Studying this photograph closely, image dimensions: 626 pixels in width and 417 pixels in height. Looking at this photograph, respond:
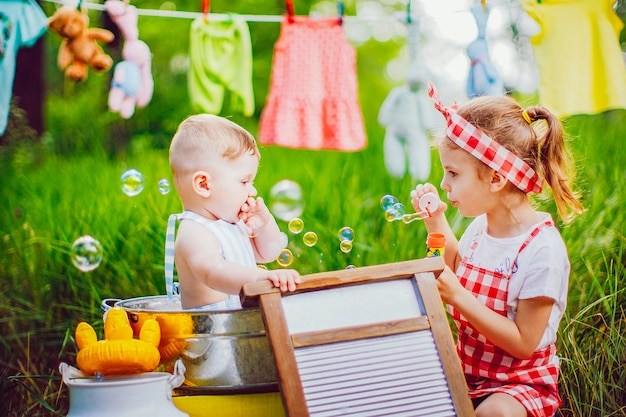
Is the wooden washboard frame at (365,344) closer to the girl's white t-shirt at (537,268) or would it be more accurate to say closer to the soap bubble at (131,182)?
the girl's white t-shirt at (537,268)

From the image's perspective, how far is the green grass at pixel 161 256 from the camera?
3.20 metres

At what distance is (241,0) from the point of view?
30.0 feet

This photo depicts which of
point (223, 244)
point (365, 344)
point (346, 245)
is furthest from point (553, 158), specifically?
point (223, 244)

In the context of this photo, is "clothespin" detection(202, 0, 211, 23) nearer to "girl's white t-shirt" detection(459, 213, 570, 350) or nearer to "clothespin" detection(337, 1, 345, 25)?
"clothespin" detection(337, 1, 345, 25)

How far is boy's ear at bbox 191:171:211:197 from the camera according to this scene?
2.58 meters

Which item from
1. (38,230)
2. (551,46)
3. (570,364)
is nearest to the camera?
(570,364)

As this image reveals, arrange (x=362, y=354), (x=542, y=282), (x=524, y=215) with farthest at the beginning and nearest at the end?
1. (x=524, y=215)
2. (x=542, y=282)
3. (x=362, y=354)

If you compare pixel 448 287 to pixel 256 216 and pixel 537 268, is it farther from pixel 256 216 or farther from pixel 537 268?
pixel 256 216

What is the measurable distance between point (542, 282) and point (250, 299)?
928mm

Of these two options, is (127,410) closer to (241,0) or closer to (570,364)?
(570,364)

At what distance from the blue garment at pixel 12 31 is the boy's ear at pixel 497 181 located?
239 cm

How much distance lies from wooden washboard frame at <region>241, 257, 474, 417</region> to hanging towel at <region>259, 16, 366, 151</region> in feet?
7.35

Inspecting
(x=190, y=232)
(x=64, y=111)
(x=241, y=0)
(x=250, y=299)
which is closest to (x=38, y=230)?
(x=190, y=232)

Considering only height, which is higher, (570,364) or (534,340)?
(534,340)
